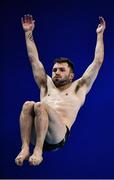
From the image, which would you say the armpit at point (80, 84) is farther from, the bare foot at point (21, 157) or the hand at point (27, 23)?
the bare foot at point (21, 157)

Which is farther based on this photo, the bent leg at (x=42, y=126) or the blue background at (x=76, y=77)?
the blue background at (x=76, y=77)

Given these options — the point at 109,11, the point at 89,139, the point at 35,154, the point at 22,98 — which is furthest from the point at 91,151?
the point at 35,154

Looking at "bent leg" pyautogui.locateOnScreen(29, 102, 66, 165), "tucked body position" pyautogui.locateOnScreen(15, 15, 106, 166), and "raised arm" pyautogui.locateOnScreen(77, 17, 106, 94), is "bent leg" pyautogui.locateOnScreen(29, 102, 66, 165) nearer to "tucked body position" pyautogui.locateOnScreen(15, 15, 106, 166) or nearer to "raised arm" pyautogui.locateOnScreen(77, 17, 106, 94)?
"tucked body position" pyautogui.locateOnScreen(15, 15, 106, 166)

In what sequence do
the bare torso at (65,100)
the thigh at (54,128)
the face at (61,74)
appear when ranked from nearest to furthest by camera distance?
A: the thigh at (54,128) < the bare torso at (65,100) < the face at (61,74)

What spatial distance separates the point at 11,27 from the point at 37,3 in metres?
0.50

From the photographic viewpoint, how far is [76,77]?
6.30m

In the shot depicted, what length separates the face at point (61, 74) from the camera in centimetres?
438

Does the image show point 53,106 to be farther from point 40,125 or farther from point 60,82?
point 40,125

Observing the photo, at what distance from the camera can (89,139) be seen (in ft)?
20.8

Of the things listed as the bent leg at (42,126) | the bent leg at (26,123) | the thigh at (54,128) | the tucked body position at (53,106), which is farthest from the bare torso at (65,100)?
the bent leg at (26,123)

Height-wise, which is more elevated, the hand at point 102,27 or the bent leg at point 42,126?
the hand at point 102,27

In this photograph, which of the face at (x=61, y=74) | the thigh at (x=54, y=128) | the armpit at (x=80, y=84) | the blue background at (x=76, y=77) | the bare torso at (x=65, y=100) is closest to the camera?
the thigh at (x=54, y=128)

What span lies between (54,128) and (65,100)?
1.75ft

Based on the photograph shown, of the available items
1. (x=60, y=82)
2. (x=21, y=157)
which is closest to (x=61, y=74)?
(x=60, y=82)
